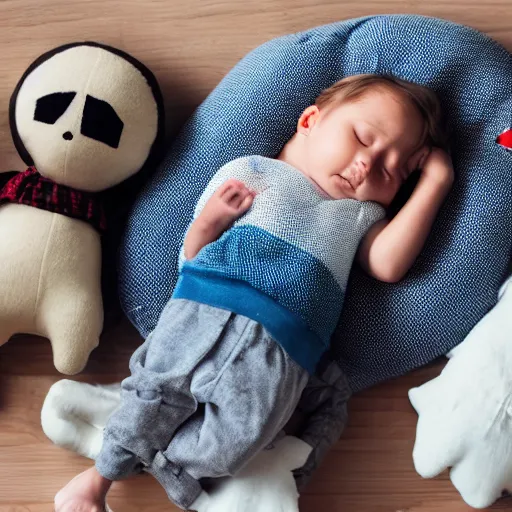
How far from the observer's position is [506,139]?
110 cm

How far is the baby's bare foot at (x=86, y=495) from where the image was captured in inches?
39.5

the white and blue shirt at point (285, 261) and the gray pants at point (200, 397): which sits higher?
the white and blue shirt at point (285, 261)

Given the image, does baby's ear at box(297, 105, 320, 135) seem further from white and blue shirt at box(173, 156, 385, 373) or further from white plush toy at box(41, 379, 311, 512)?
white plush toy at box(41, 379, 311, 512)

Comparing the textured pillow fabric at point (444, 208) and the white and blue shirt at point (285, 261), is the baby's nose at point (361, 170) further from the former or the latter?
the textured pillow fabric at point (444, 208)

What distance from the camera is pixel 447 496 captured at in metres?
1.12

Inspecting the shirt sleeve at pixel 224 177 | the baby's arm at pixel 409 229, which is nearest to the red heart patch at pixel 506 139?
the baby's arm at pixel 409 229

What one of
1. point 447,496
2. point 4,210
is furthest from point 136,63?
point 447,496

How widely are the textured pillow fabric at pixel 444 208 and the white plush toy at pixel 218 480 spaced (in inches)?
5.7

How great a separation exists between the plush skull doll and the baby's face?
11.3 inches

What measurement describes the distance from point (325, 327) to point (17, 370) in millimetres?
532

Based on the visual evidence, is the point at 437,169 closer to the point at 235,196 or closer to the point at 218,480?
the point at 235,196

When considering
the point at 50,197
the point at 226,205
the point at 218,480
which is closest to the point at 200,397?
the point at 218,480

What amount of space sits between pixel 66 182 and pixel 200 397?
400 millimetres

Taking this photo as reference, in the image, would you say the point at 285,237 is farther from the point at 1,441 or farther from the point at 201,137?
the point at 1,441
